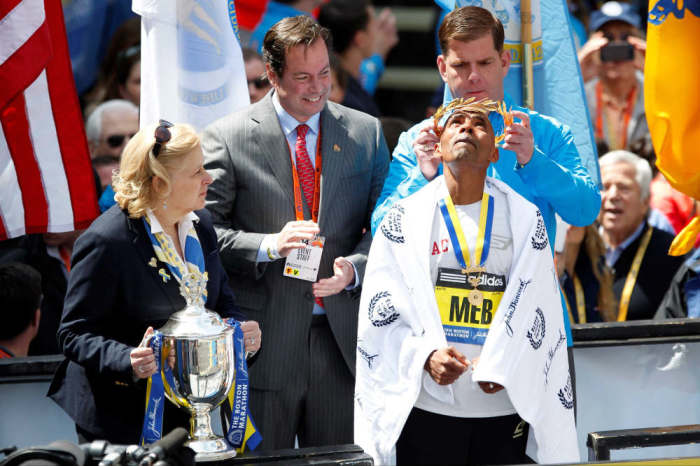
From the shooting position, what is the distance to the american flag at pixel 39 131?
14.8 ft

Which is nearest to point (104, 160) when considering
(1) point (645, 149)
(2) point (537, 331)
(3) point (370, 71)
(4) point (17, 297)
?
(4) point (17, 297)

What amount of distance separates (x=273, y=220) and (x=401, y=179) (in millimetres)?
541

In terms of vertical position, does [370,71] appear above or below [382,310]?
above

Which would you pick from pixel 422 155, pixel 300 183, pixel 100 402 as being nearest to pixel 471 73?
pixel 422 155

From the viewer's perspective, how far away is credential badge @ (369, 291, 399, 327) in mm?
3461

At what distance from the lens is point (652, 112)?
4668mm

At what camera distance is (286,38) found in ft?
13.4

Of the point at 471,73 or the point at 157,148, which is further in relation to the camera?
the point at 471,73

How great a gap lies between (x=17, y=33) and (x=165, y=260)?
1.60 meters

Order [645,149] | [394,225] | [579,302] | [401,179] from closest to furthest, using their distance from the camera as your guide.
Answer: [394,225] < [401,179] < [579,302] < [645,149]

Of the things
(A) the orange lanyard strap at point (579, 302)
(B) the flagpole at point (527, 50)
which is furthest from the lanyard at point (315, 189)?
(A) the orange lanyard strap at point (579, 302)

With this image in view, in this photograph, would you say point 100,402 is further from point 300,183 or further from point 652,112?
point 652,112

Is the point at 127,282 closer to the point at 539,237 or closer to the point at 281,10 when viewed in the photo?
the point at 539,237

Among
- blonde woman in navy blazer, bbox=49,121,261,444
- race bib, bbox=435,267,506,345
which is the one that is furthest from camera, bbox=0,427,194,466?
race bib, bbox=435,267,506,345
